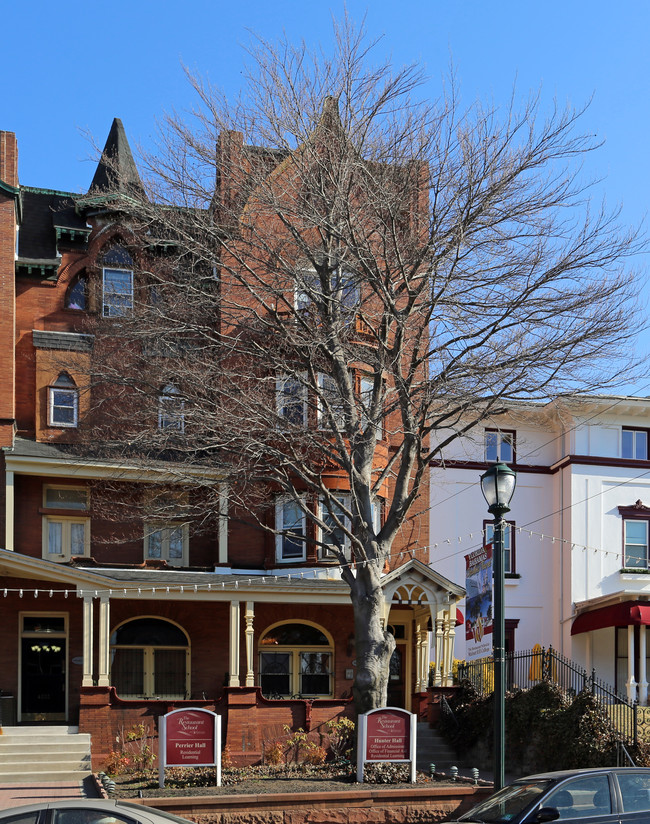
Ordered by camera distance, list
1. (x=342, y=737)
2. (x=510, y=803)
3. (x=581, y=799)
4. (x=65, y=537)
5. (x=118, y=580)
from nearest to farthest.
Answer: (x=581, y=799)
(x=510, y=803)
(x=342, y=737)
(x=118, y=580)
(x=65, y=537)

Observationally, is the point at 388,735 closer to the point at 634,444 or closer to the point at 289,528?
the point at 289,528

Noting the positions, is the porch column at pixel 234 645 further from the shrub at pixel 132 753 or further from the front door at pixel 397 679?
the front door at pixel 397 679

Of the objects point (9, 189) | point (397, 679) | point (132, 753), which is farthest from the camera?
point (397, 679)

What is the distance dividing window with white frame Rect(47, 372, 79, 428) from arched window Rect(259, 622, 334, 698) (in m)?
7.64

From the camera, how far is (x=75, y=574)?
82.2 feet

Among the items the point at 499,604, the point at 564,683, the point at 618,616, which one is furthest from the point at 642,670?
the point at 499,604

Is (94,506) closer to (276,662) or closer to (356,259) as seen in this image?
(276,662)

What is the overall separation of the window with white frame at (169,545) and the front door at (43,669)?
9.70 feet

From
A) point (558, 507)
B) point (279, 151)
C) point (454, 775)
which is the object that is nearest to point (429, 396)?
point (279, 151)

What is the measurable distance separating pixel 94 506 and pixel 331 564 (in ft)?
20.6

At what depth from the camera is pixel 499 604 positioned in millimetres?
15219

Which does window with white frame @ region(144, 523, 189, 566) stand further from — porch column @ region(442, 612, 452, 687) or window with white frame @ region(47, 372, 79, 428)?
porch column @ region(442, 612, 452, 687)

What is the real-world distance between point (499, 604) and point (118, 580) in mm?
12399

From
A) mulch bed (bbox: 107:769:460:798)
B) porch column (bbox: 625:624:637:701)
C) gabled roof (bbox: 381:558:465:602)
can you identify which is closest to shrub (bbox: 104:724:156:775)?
mulch bed (bbox: 107:769:460:798)
